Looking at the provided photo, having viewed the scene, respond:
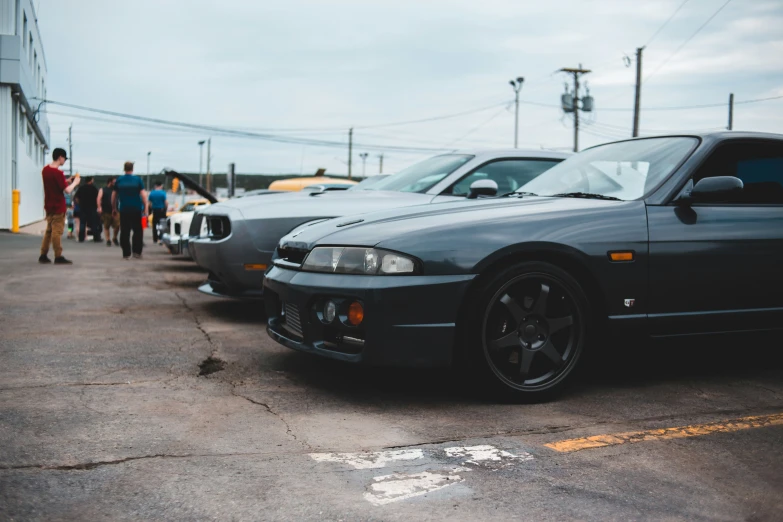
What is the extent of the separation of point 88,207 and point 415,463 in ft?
58.5

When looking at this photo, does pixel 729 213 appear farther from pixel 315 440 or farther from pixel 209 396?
pixel 209 396

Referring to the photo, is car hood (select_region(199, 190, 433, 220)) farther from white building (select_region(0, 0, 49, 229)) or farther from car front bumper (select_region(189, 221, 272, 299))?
white building (select_region(0, 0, 49, 229))

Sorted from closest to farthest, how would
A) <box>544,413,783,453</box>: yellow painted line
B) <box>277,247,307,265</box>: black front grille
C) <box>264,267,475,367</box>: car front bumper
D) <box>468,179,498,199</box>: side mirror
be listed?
<box>544,413,783,453</box>: yellow painted line, <box>264,267,475,367</box>: car front bumper, <box>277,247,307,265</box>: black front grille, <box>468,179,498,199</box>: side mirror

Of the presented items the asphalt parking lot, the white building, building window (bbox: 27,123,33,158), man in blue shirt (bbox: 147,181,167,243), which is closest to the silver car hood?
the asphalt parking lot

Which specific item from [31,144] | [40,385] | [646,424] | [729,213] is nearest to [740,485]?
[646,424]

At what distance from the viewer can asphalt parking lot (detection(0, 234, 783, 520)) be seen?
8.33ft

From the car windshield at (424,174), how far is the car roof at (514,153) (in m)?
0.09

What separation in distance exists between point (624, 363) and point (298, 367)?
82.0 inches

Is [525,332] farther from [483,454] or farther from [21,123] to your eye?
[21,123]

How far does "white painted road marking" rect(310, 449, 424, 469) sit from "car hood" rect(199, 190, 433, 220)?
3147mm

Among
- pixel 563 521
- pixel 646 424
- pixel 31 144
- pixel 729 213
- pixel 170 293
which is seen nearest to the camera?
pixel 563 521

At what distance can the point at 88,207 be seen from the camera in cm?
1891

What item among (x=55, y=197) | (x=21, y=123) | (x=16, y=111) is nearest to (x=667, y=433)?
(x=55, y=197)

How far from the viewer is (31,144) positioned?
1384 inches
